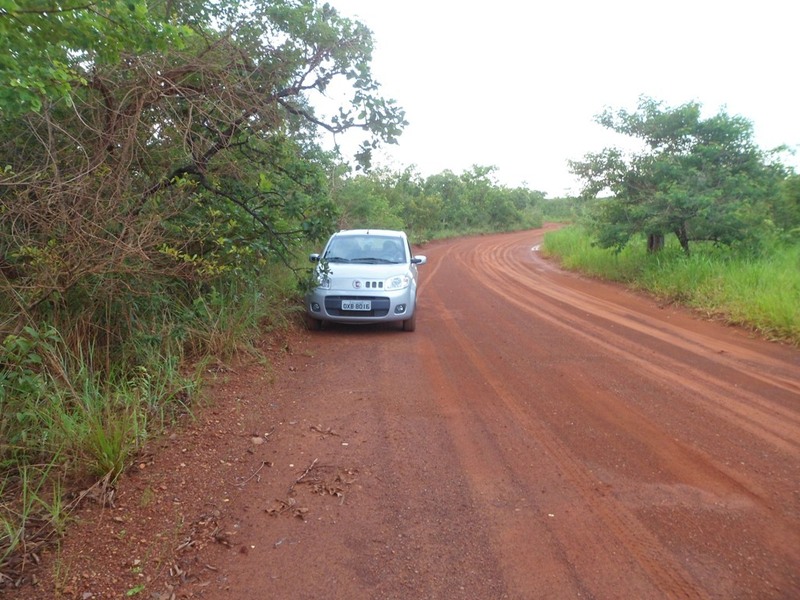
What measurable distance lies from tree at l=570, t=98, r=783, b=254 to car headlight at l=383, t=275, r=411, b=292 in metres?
6.79

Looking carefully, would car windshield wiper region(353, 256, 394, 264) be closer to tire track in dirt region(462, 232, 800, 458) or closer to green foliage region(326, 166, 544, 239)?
tire track in dirt region(462, 232, 800, 458)

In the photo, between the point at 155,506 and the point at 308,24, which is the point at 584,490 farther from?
the point at 308,24

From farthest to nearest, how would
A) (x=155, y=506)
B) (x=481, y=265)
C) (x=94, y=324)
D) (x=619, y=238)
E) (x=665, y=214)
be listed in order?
(x=481, y=265), (x=619, y=238), (x=665, y=214), (x=94, y=324), (x=155, y=506)

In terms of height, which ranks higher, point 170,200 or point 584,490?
point 170,200

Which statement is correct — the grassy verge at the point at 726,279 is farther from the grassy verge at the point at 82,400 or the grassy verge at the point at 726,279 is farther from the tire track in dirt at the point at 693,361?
the grassy verge at the point at 82,400

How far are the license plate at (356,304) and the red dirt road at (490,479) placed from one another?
1.09 m

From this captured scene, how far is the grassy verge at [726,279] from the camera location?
8.52m

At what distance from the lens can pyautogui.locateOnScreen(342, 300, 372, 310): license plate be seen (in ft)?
26.5

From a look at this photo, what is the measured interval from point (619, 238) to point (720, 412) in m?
9.15

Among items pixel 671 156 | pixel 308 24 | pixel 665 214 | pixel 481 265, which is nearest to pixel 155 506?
pixel 308 24

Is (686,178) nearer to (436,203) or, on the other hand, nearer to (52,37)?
(52,37)

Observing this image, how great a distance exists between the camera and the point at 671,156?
1283 cm

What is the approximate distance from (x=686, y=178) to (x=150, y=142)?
35.9 ft

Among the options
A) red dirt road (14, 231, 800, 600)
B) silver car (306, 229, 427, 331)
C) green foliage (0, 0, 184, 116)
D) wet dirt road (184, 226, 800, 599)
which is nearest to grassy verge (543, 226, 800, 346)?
wet dirt road (184, 226, 800, 599)
